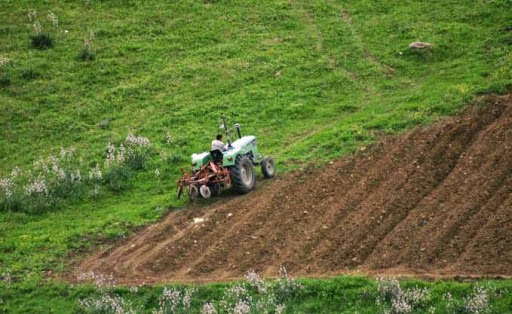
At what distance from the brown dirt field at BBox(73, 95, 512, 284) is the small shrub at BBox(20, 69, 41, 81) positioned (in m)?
16.8

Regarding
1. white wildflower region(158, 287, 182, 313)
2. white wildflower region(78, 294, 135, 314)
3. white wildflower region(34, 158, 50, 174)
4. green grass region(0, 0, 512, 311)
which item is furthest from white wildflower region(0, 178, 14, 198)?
white wildflower region(158, 287, 182, 313)

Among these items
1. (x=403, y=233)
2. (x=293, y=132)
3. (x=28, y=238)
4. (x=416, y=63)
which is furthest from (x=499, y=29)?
(x=28, y=238)

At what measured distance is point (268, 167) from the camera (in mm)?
24828

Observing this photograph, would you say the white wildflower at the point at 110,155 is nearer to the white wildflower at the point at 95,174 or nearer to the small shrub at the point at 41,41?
the white wildflower at the point at 95,174

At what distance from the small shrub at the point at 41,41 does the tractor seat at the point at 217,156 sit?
19074 mm

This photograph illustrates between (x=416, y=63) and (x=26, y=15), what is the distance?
73.9 feet

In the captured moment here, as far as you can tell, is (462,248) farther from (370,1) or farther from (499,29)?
(370,1)

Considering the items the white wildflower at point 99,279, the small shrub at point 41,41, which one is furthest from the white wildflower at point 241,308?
the small shrub at point 41,41

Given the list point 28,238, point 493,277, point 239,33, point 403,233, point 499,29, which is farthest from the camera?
point 239,33

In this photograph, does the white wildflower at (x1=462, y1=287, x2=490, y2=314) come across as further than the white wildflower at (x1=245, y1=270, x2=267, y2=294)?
No

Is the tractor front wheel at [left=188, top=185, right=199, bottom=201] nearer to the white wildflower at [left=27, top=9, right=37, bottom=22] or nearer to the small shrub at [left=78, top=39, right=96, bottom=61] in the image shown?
the small shrub at [left=78, top=39, right=96, bottom=61]

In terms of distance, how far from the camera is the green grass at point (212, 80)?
84.1 ft

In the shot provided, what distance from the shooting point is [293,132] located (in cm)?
2984

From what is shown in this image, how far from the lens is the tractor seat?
23.6m
